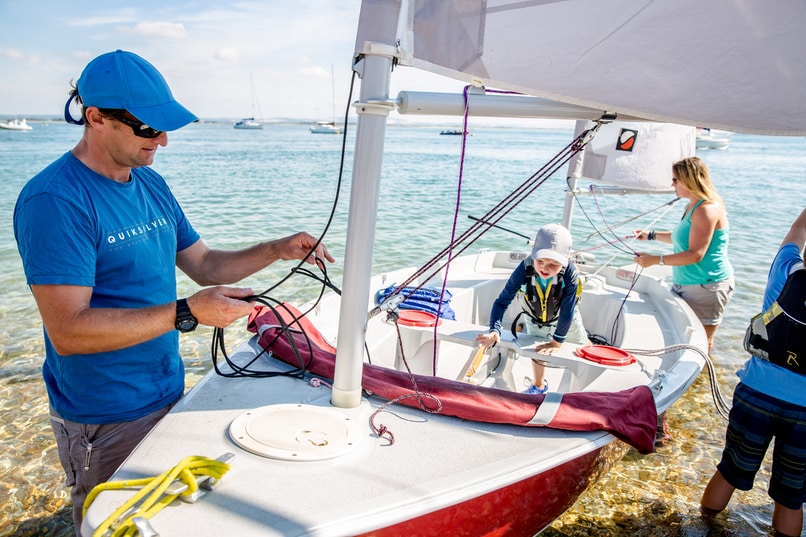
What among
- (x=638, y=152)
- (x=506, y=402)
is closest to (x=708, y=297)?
(x=638, y=152)

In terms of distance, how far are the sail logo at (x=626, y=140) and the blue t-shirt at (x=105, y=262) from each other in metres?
4.18

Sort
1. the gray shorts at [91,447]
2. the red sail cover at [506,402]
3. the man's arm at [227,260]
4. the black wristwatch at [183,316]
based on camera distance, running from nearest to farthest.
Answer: the black wristwatch at [183,316] → the gray shorts at [91,447] → the red sail cover at [506,402] → the man's arm at [227,260]

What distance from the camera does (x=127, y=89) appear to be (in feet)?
5.36

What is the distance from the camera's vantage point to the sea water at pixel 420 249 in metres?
3.24

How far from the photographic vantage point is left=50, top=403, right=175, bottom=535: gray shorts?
1805 mm

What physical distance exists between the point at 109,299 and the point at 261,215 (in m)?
11.4

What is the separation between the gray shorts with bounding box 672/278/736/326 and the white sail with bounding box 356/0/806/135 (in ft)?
9.18

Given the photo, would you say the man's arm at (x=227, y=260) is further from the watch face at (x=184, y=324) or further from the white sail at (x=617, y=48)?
the white sail at (x=617, y=48)

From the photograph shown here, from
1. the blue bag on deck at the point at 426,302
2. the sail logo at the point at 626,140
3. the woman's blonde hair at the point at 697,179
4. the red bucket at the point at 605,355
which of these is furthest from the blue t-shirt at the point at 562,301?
the sail logo at the point at 626,140

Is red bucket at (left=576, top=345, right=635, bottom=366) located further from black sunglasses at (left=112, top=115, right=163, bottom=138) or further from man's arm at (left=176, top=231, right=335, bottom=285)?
black sunglasses at (left=112, top=115, right=163, bottom=138)

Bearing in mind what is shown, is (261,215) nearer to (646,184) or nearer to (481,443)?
(646,184)

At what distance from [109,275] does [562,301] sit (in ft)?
8.29

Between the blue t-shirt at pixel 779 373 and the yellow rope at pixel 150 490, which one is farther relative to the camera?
the blue t-shirt at pixel 779 373

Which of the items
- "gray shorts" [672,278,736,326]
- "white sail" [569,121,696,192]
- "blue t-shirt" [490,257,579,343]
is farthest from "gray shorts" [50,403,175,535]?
"white sail" [569,121,696,192]
